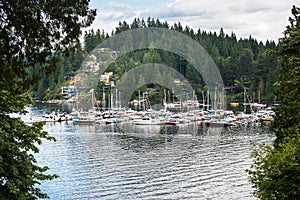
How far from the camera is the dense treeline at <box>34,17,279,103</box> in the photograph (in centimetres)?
7944

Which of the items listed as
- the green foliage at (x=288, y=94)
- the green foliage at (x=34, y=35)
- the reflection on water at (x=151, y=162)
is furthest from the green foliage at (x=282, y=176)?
the reflection on water at (x=151, y=162)

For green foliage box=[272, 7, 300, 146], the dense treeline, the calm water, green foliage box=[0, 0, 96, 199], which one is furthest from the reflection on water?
the dense treeline

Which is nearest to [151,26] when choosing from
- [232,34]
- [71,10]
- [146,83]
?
[232,34]

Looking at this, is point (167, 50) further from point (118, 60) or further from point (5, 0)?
point (5, 0)

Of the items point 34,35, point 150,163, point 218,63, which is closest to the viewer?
point 34,35

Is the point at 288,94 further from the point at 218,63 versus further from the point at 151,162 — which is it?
the point at 218,63

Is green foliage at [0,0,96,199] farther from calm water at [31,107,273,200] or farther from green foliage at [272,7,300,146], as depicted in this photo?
calm water at [31,107,273,200]

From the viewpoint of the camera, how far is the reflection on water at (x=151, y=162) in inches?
951

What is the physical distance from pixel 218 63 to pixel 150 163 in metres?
59.8

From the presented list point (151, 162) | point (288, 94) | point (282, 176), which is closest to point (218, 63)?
point (151, 162)

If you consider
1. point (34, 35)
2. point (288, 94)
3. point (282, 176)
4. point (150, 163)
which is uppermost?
point (34, 35)

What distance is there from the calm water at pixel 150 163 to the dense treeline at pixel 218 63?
3064cm

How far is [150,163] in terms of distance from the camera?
104 feet

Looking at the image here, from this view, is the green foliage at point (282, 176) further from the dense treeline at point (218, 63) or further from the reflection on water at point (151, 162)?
the dense treeline at point (218, 63)
